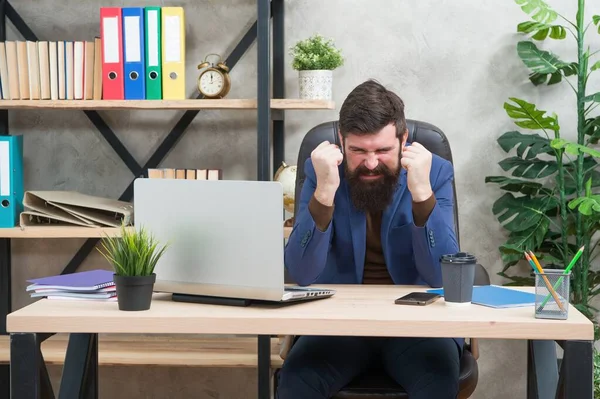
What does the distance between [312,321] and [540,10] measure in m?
1.83

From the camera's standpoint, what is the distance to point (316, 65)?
9.66ft

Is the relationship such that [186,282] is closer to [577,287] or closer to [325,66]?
[325,66]

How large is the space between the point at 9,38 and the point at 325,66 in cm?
131

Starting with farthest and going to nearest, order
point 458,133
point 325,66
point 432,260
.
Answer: point 458,133 → point 325,66 → point 432,260

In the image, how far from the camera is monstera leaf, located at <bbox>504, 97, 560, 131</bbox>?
2.85 m

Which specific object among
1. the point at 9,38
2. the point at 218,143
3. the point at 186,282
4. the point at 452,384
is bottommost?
the point at 452,384

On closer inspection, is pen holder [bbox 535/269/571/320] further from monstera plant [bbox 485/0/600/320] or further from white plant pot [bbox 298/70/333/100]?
white plant pot [bbox 298/70/333/100]

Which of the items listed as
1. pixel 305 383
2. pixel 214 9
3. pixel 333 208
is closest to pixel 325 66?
Result: pixel 214 9

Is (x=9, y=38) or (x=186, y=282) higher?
(x=9, y=38)

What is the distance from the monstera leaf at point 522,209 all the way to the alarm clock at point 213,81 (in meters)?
1.11

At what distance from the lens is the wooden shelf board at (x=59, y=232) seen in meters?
2.91

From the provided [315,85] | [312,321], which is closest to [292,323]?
[312,321]

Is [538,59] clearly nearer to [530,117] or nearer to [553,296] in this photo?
[530,117]

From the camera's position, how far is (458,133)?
10.5 feet
